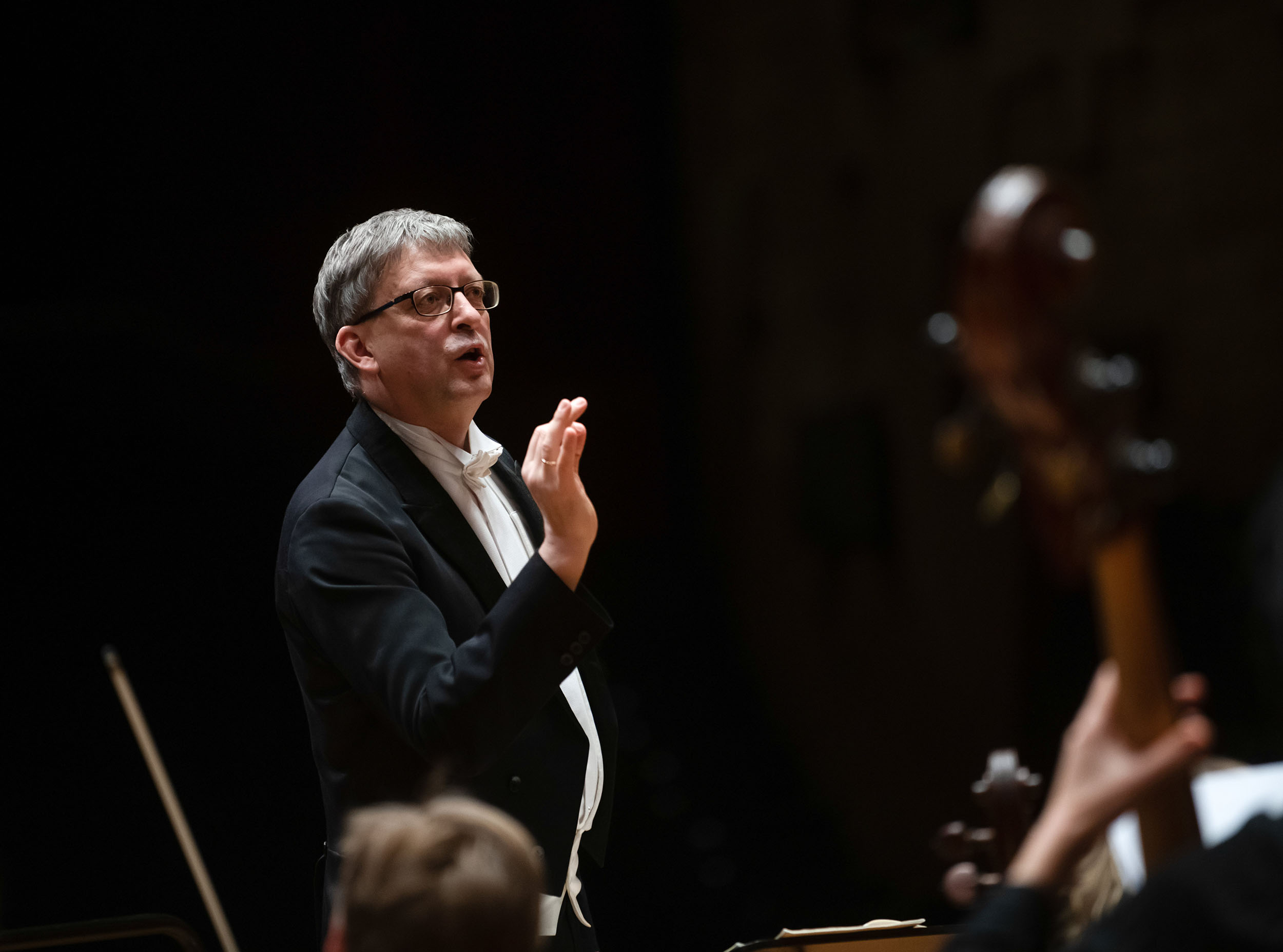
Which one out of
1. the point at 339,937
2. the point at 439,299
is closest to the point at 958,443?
the point at 339,937

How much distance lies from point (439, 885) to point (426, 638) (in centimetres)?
46

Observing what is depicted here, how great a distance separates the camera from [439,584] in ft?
4.94

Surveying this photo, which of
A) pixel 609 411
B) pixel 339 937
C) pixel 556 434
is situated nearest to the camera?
pixel 339 937

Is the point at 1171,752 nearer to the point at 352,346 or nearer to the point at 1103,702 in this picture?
the point at 1103,702

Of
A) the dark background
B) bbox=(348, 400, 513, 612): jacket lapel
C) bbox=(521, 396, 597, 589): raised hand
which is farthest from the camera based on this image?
the dark background

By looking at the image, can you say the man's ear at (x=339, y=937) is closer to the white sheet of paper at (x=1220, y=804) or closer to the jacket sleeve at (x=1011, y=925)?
the jacket sleeve at (x=1011, y=925)

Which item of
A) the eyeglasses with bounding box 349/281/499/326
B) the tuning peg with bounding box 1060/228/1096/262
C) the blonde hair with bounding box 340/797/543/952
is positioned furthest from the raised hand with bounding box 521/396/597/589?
the tuning peg with bounding box 1060/228/1096/262

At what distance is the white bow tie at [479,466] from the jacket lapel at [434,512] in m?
0.05

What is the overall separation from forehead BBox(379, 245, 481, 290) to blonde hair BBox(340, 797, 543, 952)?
2.56ft

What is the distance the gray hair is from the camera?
5.34 ft

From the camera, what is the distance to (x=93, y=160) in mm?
2818

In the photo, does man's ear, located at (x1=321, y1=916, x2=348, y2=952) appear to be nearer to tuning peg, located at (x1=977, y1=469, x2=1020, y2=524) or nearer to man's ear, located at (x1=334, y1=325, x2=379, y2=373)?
tuning peg, located at (x1=977, y1=469, x2=1020, y2=524)

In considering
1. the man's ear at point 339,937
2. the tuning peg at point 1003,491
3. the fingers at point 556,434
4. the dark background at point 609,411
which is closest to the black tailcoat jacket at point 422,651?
the fingers at point 556,434

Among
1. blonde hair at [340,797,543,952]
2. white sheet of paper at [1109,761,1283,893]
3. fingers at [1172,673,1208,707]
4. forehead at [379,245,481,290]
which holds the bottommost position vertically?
white sheet of paper at [1109,761,1283,893]
